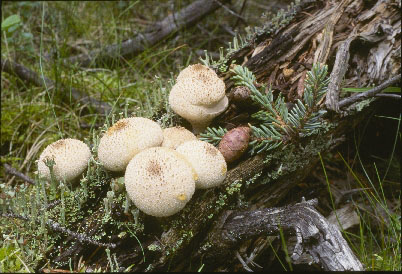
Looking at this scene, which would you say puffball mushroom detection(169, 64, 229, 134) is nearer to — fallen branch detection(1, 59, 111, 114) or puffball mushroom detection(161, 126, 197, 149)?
puffball mushroom detection(161, 126, 197, 149)

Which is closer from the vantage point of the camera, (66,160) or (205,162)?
(205,162)

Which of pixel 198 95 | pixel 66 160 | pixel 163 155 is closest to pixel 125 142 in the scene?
pixel 163 155

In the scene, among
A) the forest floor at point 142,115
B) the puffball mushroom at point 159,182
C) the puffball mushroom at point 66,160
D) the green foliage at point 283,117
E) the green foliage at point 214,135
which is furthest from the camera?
the forest floor at point 142,115

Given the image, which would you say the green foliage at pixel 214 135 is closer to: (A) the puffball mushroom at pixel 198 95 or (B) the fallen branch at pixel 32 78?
(A) the puffball mushroom at pixel 198 95

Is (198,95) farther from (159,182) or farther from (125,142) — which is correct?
(159,182)

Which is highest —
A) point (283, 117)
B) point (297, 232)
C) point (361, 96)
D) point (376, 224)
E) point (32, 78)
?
point (32, 78)

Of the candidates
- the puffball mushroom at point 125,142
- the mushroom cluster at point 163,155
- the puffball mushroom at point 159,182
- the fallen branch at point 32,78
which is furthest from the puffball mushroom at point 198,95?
the fallen branch at point 32,78

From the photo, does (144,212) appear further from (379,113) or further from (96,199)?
(379,113)
